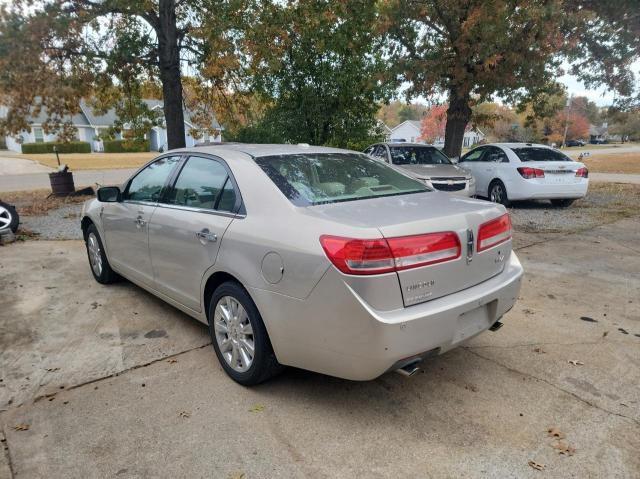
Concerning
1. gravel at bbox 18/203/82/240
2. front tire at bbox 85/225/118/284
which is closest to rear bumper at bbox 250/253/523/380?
front tire at bbox 85/225/118/284

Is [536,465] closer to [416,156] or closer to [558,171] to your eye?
[416,156]

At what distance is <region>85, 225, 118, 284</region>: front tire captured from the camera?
506cm

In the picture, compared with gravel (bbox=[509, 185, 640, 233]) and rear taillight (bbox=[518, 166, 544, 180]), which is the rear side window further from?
rear taillight (bbox=[518, 166, 544, 180])

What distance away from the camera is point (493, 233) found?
3000mm

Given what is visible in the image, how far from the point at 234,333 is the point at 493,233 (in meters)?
1.83

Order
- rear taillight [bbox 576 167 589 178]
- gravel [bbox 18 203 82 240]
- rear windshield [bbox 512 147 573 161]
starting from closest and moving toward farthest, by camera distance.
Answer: gravel [bbox 18 203 82 240], rear taillight [bbox 576 167 589 178], rear windshield [bbox 512 147 573 161]

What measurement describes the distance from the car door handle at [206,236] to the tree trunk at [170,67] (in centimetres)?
969

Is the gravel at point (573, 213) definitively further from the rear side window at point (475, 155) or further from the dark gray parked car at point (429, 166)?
the rear side window at point (475, 155)

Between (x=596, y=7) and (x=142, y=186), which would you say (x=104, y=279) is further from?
(x=596, y=7)

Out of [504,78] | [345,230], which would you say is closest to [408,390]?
[345,230]

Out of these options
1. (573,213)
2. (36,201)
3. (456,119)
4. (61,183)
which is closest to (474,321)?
(573,213)

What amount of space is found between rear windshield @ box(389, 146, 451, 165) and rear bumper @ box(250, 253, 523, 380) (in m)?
7.89

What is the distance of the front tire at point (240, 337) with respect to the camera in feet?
9.46

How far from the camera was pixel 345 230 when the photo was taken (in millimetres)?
2451
